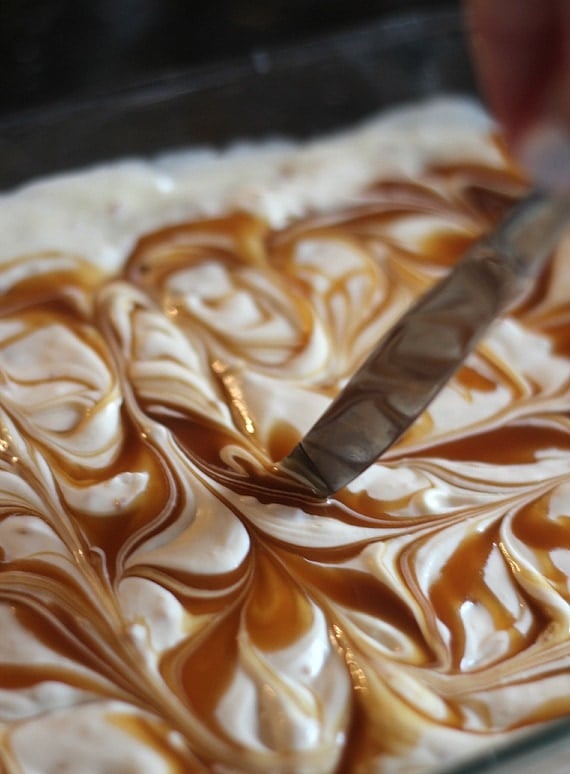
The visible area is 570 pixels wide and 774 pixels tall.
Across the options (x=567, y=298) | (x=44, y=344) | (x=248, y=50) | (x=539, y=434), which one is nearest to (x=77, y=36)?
(x=248, y=50)

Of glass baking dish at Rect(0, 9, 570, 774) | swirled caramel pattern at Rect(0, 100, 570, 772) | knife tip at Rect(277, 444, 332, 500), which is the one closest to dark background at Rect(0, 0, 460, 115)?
glass baking dish at Rect(0, 9, 570, 774)

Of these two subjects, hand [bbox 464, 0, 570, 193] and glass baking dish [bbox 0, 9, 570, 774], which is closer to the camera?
hand [bbox 464, 0, 570, 193]

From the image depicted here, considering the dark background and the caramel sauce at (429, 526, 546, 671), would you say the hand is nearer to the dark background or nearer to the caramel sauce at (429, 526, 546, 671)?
the caramel sauce at (429, 526, 546, 671)

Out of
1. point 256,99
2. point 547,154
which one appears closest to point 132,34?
point 256,99

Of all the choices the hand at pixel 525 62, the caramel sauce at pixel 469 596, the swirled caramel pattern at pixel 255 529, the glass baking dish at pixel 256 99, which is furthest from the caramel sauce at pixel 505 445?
the glass baking dish at pixel 256 99

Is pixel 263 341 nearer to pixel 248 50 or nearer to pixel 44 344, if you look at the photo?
pixel 44 344

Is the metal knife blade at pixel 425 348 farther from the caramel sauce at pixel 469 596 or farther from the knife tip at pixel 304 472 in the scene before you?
the caramel sauce at pixel 469 596

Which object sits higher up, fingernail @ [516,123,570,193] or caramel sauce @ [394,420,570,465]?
fingernail @ [516,123,570,193]
